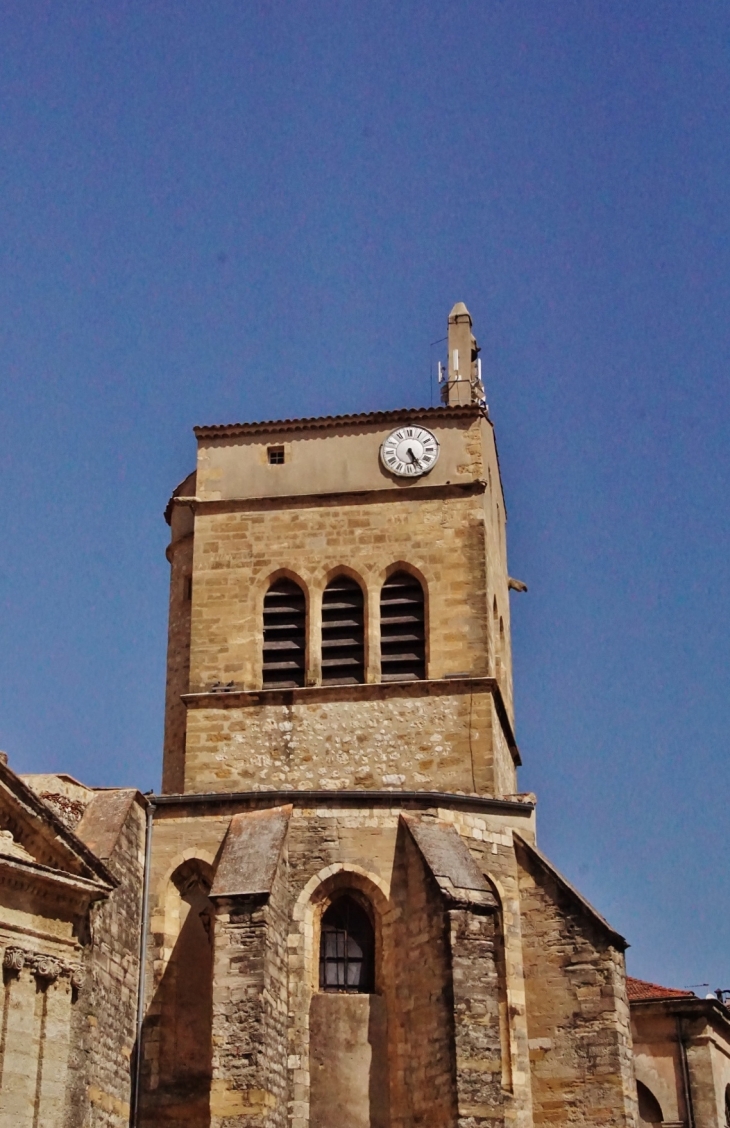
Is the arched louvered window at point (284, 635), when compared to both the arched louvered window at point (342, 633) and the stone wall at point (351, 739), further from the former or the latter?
the stone wall at point (351, 739)

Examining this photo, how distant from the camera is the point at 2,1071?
1819 cm

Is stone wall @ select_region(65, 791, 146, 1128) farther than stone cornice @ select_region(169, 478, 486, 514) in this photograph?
No

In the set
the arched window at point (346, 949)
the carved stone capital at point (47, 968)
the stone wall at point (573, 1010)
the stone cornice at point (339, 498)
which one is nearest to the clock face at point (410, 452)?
the stone cornice at point (339, 498)

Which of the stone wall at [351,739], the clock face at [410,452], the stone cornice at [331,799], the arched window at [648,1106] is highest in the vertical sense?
the clock face at [410,452]

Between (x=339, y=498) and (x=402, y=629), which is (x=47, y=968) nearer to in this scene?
(x=402, y=629)

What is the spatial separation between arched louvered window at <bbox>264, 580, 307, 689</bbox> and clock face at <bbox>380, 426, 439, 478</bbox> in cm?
252

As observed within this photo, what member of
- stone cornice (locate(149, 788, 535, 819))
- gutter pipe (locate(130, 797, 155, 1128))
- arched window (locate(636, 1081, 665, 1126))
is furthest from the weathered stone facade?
arched window (locate(636, 1081, 665, 1126))

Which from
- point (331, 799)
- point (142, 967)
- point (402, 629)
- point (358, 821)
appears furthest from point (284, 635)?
→ point (142, 967)

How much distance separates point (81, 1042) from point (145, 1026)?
2.32 meters

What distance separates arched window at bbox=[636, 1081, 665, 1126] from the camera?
28156 millimetres

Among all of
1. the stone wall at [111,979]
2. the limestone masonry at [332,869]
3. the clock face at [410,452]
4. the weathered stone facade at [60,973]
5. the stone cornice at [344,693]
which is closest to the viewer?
the weathered stone facade at [60,973]

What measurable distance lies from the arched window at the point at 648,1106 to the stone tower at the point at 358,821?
18.2 feet

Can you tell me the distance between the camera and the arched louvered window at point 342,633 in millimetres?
26625

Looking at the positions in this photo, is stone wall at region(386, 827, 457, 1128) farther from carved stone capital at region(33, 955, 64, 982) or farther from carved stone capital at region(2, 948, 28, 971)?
carved stone capital at region(2, 948, 28, 971)
